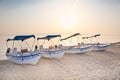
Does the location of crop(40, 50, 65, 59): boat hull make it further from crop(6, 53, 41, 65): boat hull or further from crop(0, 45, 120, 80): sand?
crop(6, 53, 41, 65): boat hull

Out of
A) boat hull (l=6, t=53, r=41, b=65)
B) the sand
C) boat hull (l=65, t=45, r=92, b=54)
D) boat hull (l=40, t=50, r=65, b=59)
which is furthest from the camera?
boat hull (l=65, t=45, r=92, b=54)

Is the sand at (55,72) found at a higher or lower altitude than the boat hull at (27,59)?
lower

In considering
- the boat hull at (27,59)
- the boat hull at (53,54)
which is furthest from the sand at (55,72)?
the boat hull at (53,54)

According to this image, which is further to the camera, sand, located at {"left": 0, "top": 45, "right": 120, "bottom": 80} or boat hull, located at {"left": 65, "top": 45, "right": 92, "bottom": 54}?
boat hull, located at {"left": 65, "top": 45, "right": 92, "bottom": 54}

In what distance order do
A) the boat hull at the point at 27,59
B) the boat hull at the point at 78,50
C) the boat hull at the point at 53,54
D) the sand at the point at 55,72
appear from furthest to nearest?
the boat hull at the point at 78,50 < the boat hull at the point at 53,54 < the boat hull at the point at 27,59 < the sand at the point at 55,72

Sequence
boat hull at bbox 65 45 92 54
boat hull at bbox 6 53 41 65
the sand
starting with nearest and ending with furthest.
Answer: the sand → boat hull at bbox 6 53 41 65 → boat hull at bbox 65 45 92 54

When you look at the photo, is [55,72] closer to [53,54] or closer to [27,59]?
[27,59]

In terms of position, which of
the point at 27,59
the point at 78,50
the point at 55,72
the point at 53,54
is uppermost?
the point at 78,50

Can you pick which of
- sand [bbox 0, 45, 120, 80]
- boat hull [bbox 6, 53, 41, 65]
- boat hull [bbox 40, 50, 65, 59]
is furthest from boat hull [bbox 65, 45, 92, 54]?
boat hull [bbox 6, 53, 41, 65]

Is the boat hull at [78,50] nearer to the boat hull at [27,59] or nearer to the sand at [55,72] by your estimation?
the sand at [55,72]

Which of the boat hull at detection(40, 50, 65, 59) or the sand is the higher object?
the boat hull at detection(40, 50, 65, 59)

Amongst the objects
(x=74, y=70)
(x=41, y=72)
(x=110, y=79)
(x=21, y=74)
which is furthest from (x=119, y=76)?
(x=21, y=74)

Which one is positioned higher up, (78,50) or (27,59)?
(78,50)

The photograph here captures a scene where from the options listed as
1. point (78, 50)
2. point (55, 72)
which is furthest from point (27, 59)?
point (78, 50)
